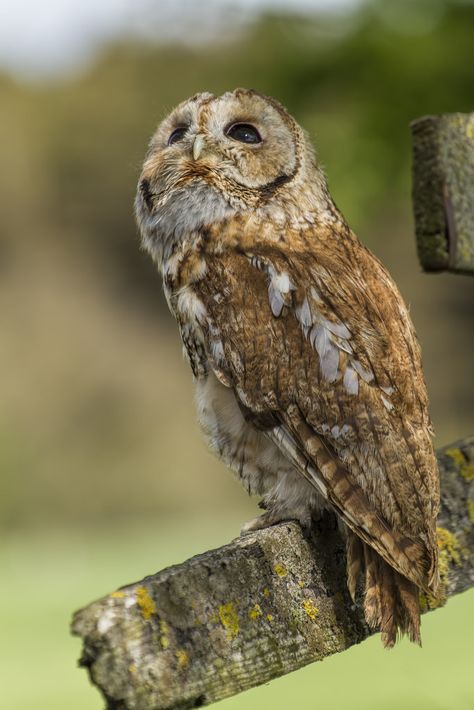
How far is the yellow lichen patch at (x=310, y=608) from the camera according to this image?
129 cm

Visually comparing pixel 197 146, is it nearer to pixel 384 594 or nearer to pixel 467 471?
pixel 467 471

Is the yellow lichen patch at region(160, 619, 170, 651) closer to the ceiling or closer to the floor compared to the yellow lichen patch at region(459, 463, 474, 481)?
closer to the floor

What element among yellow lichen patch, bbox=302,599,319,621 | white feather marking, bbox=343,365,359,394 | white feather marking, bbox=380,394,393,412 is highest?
white feather marking, bbox=343,365,359,394

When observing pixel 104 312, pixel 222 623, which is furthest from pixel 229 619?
pixel 104 312

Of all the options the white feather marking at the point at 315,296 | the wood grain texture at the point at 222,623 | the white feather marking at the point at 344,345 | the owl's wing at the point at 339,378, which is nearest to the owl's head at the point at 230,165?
the owl's wing at the point at 339,378

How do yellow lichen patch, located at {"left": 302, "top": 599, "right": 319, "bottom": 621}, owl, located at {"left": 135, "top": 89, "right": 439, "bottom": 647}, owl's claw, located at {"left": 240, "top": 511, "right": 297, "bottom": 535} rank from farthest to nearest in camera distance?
owl's claw, located at {"left": 240, "top": 511, "right": 297, "bottom": 535} → owl, located at {"left": 135, "top": 89, "right": 439, "bottom": 647} → yellow lichen patch, located at {"left": 302, "top": 599, "right": 319, "bottom": 621}

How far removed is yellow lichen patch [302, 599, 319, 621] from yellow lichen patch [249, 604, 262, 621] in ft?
0.33

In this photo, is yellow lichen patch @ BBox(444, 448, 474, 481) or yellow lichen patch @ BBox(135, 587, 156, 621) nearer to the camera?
yellow lichen patch @ BBox(135, 587, 156, 621)

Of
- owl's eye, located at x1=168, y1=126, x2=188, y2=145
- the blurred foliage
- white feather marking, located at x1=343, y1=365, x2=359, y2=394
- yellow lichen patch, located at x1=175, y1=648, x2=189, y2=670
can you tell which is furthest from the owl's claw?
the blurred foliage

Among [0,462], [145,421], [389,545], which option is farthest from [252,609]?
[145,421]

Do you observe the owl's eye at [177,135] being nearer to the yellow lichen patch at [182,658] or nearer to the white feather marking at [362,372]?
the white feather marking at [362,372]

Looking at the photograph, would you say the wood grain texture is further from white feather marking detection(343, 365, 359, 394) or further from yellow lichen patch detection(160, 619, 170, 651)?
white feather marking detection(343, 365, 359, 394)

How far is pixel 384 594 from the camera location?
55.6 inches

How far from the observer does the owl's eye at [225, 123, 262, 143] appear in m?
1.93
